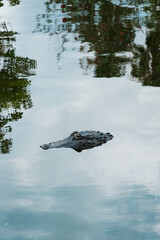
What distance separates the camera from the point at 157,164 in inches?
427

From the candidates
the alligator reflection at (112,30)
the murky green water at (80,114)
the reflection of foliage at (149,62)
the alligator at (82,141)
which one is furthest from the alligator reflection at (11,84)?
the reflection of foliage at (149,62)

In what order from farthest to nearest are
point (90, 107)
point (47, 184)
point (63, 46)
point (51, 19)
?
point (51, 19) < point (63, 46) < point (90, 107) < point (47, 184)

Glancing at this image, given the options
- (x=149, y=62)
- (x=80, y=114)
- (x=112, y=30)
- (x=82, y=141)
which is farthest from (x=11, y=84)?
(x=112, y=30)

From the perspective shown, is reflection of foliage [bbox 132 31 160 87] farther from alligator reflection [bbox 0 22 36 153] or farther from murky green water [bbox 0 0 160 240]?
alligator reflection [bbox 0 22 36 153]

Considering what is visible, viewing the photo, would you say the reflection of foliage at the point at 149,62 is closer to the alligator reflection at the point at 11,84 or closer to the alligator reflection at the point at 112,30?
the alligator reflection at the point at 112,30

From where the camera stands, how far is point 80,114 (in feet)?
43.1

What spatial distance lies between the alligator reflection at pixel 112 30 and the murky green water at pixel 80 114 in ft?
0.10

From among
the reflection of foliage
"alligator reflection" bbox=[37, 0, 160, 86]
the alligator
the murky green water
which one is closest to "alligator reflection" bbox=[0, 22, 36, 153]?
the murky green water

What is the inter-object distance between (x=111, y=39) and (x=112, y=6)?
263 centimetres

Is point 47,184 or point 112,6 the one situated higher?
point 112,6

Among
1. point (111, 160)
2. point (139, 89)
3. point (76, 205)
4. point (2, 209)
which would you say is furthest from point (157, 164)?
point (139, 89)

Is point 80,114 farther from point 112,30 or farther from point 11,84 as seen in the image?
point 112,30

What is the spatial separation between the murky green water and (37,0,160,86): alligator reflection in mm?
32

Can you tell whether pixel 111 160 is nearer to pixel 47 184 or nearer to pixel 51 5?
pixel 47 184
